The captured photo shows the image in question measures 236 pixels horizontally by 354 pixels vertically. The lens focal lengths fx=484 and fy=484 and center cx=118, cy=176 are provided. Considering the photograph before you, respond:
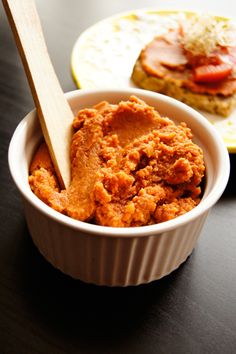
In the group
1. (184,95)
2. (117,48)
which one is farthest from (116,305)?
(117,48)

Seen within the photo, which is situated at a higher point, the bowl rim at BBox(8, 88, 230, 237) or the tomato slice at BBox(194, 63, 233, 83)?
the bowl rim at BBox(8, 88, 230, 237)

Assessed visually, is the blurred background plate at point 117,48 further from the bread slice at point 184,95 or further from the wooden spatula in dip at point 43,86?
the wooden spatula in dip at point 43,86

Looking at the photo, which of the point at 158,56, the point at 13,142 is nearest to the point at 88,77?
the point at 158,56

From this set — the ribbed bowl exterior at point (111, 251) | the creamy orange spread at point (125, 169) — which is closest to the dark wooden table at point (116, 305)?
the ribbed bowl exterior at point (111, 251)

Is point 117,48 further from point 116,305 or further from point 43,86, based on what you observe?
point 116,305

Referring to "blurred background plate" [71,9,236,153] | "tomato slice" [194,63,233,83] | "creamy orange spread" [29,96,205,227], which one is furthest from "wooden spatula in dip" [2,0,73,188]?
"tomato slice" [194,63,233,83]

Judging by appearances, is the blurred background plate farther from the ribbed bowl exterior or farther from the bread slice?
the ribbed bowl exterior
